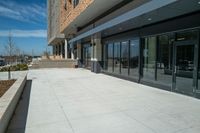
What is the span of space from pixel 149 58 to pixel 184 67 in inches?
126

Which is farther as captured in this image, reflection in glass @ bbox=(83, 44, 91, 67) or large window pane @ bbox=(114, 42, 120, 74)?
reflection in glass @ bbox=(83, 44, 91, 67)

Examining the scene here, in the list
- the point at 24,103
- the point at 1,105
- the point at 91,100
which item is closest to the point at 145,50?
the point at 91,100

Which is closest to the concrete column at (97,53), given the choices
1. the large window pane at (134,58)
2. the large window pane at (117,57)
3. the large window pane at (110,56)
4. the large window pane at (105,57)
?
the large window pane at (105,57)

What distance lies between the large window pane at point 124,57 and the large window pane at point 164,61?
3734 millimetres

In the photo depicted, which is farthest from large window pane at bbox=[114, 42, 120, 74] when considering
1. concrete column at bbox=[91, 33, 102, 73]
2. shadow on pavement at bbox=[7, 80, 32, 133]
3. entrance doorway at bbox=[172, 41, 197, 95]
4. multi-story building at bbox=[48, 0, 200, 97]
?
shadow on pavement at bbox=[7, 80, 32, 133]

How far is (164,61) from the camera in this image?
11.3m

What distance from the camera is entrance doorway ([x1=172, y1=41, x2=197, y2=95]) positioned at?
9195 mm

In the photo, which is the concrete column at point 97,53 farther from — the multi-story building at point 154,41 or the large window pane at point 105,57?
the multi-story building at point 154,41

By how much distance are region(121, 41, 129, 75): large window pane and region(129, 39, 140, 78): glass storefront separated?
2.04 ft

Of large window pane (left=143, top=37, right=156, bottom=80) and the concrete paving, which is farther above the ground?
large window pane (left=143, top=37, right=156, bottom=80)

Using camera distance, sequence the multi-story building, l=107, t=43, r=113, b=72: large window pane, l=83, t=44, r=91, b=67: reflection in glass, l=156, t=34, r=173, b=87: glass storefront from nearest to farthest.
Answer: the multi-story building < l=156, t=34, r=173, b=87: glass storefront < l=107, t=43, r=113, b=72: large window pane < l=83, t=44, r=91, b=67: reflection in glass

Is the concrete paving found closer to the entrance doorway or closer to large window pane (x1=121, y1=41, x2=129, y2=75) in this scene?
the entrance doorway

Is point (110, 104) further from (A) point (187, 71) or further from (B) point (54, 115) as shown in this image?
(A) point (187, 71)

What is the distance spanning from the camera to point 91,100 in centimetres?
829
